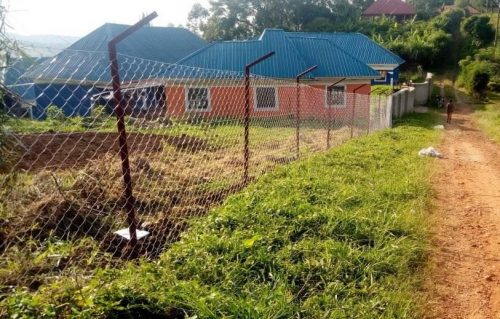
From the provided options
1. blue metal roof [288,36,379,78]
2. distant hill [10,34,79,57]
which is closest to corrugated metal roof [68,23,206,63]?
blue metal roof [288,36,379,78]

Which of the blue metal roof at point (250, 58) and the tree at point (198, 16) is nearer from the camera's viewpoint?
the blue metal roof at point (250, 58)

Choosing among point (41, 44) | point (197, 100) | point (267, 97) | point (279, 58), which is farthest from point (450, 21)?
point (41, 44)

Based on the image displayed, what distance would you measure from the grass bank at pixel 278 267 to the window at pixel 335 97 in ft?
Answer: 13.1

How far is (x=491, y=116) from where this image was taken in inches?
740

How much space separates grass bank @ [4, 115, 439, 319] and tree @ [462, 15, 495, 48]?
126 ft

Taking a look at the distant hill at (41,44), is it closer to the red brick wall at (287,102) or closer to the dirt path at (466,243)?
the dirt path at (466,243)

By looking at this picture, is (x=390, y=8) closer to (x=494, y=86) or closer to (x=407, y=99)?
(x=494, y=86)

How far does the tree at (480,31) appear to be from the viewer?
120 feet

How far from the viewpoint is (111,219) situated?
12.9 ft

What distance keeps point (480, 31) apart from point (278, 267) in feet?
136

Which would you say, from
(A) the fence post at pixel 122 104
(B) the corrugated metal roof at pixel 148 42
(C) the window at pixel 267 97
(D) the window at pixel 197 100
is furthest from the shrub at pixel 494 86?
(A) the fence post at pixel 122 104

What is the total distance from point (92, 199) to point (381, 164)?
513 centimetres

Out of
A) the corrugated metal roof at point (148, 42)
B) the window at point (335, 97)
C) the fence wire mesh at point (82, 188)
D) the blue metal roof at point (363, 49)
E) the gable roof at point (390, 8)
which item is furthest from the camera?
the gable roof at point (390, 8)

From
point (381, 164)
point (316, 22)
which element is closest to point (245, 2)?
point (316, 22)
